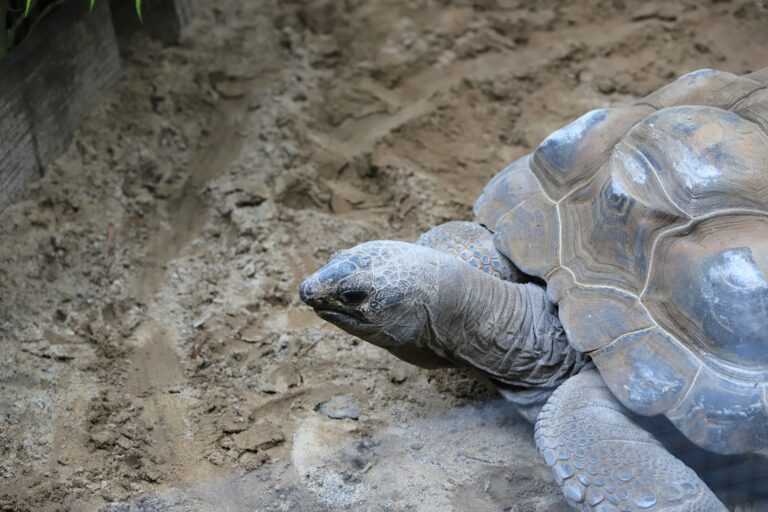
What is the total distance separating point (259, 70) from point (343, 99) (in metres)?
0.59

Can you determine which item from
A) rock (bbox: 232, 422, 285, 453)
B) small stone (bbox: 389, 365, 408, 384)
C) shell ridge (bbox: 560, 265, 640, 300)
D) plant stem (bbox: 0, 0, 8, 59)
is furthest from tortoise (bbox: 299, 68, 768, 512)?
plant stem (bbox: 0, 0, 8, 59)

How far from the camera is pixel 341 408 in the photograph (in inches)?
130

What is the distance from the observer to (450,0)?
5.77 m

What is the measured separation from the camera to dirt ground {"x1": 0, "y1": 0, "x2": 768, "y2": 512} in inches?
118

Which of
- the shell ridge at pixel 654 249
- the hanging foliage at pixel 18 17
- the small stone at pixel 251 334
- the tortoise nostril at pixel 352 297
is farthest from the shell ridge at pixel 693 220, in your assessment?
the hanging foliage at pixel 18 17

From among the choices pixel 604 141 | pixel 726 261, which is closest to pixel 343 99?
pixel 604 141

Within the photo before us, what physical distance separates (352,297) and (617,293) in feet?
2.97

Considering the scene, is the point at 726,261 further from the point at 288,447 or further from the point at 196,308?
the point at 196,308

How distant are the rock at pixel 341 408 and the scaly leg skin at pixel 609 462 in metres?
0.78

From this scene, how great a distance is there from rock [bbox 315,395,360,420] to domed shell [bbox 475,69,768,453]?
860mm

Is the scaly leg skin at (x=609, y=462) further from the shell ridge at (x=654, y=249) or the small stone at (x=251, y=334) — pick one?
the small stone at (x=251, y=334)

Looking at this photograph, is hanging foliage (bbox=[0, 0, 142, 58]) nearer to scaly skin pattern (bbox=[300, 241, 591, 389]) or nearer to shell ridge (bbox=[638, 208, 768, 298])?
scaly skin pattern (bbox=[300, 241, 591, 389])

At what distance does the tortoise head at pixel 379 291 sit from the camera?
2818mm

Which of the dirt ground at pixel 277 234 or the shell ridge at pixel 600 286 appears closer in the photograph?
the shell ridge at pixel 600 286
